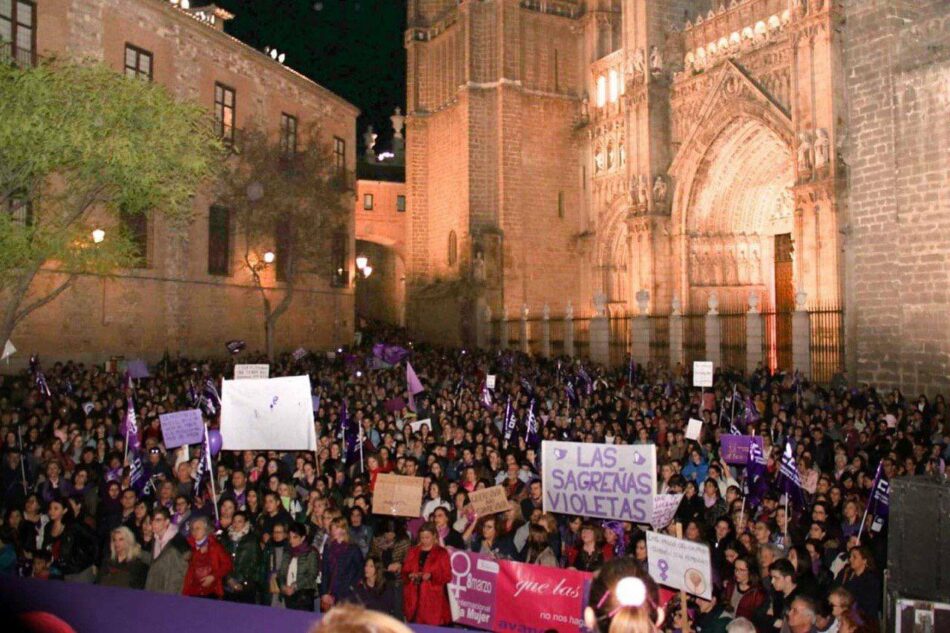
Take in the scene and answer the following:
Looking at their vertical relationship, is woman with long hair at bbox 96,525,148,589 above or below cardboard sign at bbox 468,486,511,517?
below

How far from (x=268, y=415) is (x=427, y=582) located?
13.3 ft

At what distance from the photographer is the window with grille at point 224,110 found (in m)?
28.1

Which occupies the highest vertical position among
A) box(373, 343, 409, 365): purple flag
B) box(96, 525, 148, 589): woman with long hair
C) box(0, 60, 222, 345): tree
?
box(0, 60, 222, 345): tree

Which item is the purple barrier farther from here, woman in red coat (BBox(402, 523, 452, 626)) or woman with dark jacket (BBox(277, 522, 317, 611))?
woman with dark jacket (BBox(277, 522, 317, 611))

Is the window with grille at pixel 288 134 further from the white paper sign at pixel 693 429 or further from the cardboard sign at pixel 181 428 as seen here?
the white paper sign at pixel 693 429

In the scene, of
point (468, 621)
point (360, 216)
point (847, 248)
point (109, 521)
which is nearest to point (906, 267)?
point (847, 248)

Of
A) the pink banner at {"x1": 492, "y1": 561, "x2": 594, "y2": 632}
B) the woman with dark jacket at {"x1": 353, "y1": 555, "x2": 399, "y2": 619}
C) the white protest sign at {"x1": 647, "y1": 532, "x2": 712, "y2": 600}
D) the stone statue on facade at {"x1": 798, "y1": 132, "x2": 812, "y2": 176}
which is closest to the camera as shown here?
the white protest sign at {"x1": 647, "y1": 532, "x2": 712, "y2": 600}

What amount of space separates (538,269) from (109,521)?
29.2m

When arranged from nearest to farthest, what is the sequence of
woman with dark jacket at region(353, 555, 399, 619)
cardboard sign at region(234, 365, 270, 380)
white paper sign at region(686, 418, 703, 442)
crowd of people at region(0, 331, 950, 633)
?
crowd of people at region(0, 331, 950, 633), woman with dark jacket at region(353, 555, 399, 619), white paper sign at region(686, 418, 703, 442), cardboard sign at region(234, 365, 270, 380)

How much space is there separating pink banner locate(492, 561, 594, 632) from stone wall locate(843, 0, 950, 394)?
14292 millimetres

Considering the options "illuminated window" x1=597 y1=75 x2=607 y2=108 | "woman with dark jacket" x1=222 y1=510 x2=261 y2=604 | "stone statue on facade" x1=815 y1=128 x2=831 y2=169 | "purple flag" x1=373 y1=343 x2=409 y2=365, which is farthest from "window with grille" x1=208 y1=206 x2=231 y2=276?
"woman with dark jacket" x1=222 y1=510 x2=261 y2=604

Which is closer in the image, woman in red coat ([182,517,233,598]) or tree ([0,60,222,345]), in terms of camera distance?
woman in red coat ([182,517,233,598])

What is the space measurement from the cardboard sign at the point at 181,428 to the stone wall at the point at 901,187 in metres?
15.0

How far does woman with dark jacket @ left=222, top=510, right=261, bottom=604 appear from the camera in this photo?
725 cm
